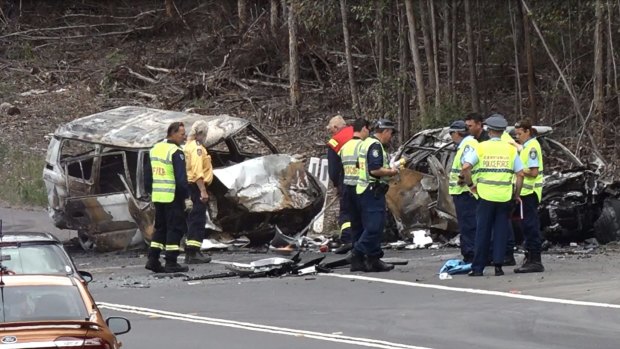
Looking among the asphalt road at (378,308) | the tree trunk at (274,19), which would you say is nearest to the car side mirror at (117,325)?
the asphalt road at (378,308)

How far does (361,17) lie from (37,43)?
13.8 metres

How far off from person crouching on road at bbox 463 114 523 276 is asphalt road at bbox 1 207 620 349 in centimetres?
40

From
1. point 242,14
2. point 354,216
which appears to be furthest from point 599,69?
point 242,14

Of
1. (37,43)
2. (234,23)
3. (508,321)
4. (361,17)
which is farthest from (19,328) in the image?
(37,43)

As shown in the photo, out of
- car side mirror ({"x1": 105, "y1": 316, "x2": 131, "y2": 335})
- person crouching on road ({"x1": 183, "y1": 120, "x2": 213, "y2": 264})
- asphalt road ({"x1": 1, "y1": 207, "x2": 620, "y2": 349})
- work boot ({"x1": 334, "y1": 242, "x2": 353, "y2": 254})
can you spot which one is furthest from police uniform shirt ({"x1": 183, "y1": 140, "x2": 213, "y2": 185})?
car side mirror ({"x1": 105, "y1": 316, "x2": 131, "y2": 335})

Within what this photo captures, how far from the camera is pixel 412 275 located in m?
12.6

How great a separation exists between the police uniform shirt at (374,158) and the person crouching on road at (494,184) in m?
0.98

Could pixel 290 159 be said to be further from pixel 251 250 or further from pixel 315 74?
pixel 315 74

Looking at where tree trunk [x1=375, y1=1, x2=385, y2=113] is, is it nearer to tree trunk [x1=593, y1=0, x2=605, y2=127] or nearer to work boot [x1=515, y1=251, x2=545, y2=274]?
tree trunk [x1=593, y1=0, x2=605, y2=127]

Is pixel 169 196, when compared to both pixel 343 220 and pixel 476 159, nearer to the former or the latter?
pixel 343 220

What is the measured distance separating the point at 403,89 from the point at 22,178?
8002 mm

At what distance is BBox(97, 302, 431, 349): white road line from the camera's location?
898cm

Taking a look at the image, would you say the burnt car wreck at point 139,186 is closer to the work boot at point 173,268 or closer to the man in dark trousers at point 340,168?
the man in dark trousers at point 340,168

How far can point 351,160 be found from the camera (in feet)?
42.7
